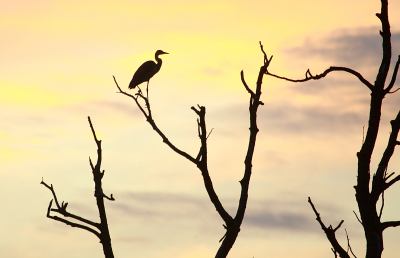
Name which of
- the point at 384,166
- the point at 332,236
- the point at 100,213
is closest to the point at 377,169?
the point at 384,166

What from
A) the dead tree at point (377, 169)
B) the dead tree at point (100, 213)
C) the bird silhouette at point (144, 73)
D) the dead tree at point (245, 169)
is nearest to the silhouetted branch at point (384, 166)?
the dead tree at point (377, 169)

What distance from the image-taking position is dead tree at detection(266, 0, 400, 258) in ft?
15.1

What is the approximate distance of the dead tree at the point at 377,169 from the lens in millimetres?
4605

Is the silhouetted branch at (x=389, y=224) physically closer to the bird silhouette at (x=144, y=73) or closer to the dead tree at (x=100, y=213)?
the dead tree at (x=100, y=213)

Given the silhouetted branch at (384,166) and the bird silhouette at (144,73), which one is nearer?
the silhouetted branch at (384,166)

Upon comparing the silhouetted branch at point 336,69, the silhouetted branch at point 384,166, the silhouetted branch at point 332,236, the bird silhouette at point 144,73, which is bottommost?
the silhouetted branch at point 332,236

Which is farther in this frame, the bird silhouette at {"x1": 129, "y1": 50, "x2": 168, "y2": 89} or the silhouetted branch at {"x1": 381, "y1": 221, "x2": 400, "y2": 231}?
the bird silhouette at {"x1": 129, "y1": 50, "x2": 168, "y2": 89}

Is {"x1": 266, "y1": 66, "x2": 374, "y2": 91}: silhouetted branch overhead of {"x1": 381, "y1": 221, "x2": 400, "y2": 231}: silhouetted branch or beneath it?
overhead

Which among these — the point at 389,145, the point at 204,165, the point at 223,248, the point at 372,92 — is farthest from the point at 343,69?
the point at 223,248

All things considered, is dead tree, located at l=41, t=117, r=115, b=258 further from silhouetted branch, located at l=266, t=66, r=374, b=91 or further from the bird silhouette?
the bird silhouette

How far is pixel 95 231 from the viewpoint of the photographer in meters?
7.69

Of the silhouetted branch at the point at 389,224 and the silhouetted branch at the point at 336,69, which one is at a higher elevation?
the silhouetted branch at the point at 336,69

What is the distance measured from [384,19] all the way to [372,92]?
70cm

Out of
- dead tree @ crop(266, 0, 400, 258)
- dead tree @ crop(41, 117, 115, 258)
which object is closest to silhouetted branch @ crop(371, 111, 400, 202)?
dead tree @ crop(266, 0, 400, 258)
